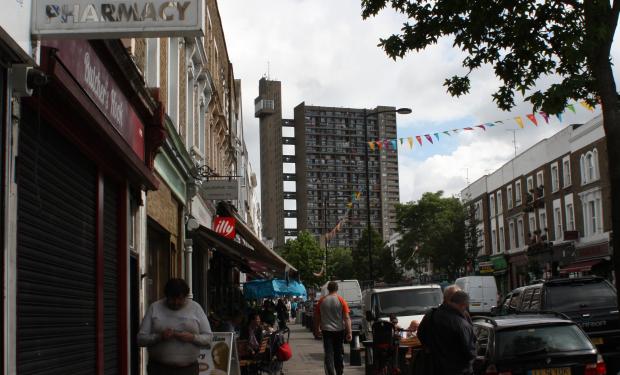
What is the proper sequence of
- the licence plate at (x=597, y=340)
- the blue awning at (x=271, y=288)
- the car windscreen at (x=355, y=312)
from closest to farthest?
1. the licence plate at (x=597, y=340)
2. the blue awning at (x=271, y=288)
3. the car windscreen at (x=355, y=312)

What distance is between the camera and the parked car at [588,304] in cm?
1348

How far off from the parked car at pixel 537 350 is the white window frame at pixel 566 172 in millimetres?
37885

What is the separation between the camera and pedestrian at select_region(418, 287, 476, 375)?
774 centimetres

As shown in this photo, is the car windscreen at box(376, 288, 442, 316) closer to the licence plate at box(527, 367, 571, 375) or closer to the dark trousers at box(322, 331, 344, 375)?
the dark trousers at box(322, 331, 344, 375)

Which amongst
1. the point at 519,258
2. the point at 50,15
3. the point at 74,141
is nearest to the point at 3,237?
the point at 50,15

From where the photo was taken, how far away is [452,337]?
779 cm

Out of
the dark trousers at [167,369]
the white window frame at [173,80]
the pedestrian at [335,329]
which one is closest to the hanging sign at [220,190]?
the white window frame at [173,80]

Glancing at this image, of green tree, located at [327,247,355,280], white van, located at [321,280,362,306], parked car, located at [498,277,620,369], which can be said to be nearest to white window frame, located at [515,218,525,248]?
white van, located at [321,280,362,306]

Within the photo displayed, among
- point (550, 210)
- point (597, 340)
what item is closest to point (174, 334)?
point (597, 340)

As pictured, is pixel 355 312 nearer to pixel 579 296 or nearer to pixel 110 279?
pixel 579 296

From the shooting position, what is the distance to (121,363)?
9711 millimetres

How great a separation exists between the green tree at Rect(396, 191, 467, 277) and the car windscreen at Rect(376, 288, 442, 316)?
4228cm

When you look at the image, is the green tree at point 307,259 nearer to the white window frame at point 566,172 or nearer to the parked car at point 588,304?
the white window frame at point 566,172

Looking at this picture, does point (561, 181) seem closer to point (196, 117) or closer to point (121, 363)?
point (196, 117)
